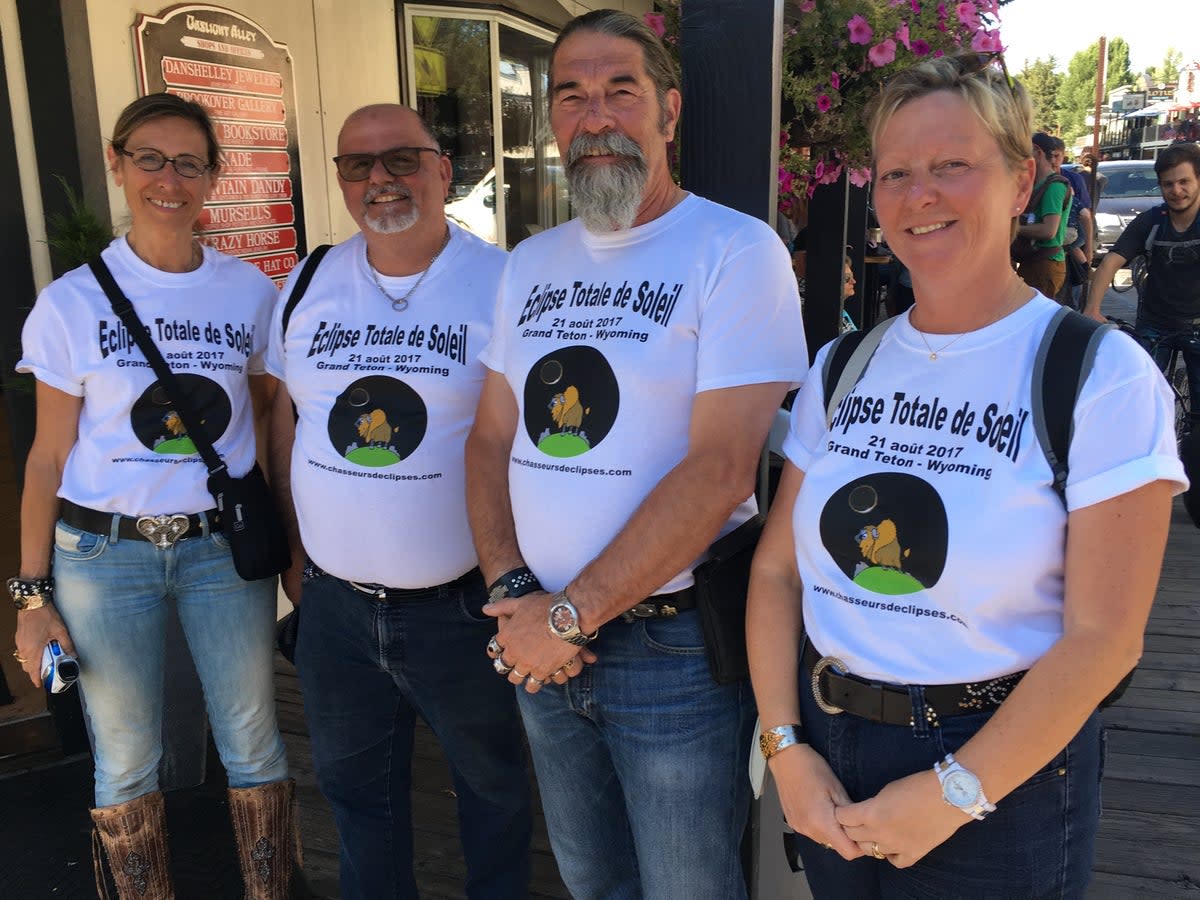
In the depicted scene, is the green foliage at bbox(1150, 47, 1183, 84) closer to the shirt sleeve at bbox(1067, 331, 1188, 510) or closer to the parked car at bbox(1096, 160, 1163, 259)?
the parked car at bbox(1096, 160, 1163, 259)

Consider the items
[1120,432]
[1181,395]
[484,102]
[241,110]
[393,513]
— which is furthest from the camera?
[1181,395]

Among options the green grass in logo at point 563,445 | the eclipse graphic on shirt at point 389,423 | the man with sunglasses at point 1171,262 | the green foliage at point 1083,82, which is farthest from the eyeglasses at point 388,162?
the green foliage at point 1083,82

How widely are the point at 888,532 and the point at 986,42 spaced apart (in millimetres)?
2267

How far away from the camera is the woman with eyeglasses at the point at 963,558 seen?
1248 millimetres

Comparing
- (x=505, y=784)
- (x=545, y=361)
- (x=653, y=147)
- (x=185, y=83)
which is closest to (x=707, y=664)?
(x=545, y=361)

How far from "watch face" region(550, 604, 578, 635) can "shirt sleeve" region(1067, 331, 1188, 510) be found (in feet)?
2.64

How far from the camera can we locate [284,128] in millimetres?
4191

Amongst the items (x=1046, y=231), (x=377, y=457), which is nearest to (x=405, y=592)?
(x=377, y=457)

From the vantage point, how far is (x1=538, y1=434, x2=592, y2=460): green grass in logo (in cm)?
170

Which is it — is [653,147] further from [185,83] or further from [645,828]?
[185,83]

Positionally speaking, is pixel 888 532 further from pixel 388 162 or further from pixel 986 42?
pixel 986 42

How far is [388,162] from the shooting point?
218cm

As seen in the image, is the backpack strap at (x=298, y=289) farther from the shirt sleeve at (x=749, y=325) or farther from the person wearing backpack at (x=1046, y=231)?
the person wearing backpack at (x=1046, y=231)

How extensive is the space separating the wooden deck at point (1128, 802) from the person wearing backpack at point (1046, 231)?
364 centimetres
